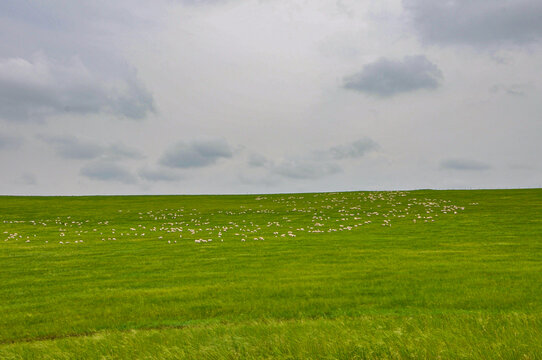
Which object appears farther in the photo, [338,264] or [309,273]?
[338,264]

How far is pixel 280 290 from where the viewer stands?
13.7 meters

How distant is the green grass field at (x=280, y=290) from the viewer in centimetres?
698

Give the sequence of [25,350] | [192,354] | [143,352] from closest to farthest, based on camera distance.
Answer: [192,354] < [143,352] < [25,350]

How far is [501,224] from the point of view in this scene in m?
33.5

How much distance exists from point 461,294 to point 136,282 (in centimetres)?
1110

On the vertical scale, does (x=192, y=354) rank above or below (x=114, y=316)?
above

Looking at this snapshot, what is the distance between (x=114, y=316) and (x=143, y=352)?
5061 millimetres

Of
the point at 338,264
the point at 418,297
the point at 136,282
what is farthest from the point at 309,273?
the point at 136,282

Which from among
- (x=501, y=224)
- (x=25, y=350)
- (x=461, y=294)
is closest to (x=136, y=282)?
(x=25, y=350)

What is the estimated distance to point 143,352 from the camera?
23.4 feet

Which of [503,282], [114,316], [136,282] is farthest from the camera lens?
[136,282]

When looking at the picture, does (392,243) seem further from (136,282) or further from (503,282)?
(136,282)

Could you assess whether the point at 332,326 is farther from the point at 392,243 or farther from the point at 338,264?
the point at 392,243

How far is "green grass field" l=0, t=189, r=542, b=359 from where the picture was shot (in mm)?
6984
